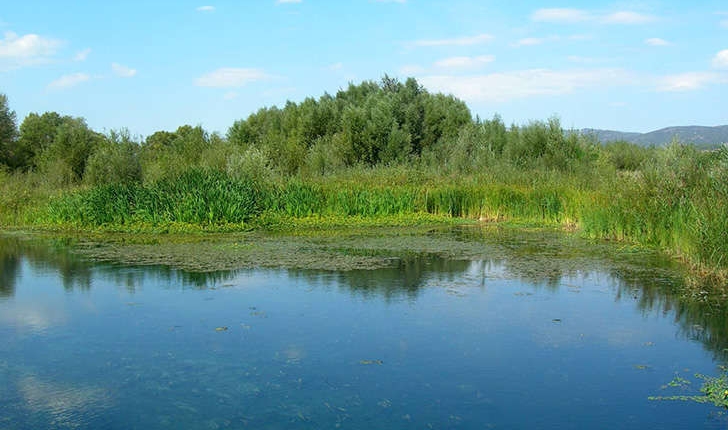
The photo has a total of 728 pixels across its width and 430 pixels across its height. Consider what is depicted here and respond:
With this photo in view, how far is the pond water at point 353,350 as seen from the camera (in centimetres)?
477

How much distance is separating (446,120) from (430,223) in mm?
20471

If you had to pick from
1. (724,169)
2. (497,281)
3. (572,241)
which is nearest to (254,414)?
(497,281)

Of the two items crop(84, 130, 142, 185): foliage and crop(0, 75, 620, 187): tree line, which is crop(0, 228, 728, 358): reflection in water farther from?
crop(84, 130, 142, 185): foliage

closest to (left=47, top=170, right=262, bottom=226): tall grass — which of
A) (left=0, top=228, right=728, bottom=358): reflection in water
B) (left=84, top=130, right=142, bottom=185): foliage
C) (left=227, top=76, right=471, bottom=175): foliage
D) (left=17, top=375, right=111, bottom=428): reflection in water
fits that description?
(left=0, top=228, right=728, bottom=358): reflection in water

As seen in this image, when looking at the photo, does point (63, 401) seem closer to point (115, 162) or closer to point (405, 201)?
point (405, 201)

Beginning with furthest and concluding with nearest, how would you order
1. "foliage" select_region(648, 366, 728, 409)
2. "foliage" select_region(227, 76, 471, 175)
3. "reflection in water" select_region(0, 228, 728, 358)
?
"foliage" select_region(227, 76, 471, 175) < "reflection in water" select_region(0, 228, 728, 358) < "foliage" select_region(648, 366, 728, 409)

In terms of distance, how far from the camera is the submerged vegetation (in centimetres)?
1184

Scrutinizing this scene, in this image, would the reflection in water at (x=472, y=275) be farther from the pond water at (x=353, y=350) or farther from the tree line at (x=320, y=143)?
the tree line at (x=320, y=143)

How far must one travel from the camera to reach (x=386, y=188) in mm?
18688

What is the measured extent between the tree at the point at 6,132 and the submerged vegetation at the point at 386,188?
8499 millimetres

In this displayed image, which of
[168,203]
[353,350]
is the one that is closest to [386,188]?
[168,203]

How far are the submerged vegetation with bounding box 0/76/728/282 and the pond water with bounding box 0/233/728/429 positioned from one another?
8.48 ft

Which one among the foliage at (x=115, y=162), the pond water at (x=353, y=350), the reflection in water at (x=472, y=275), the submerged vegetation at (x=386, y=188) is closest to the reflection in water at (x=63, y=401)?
the pond water at (x=353, y=350)

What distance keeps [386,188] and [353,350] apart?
1268 cm
